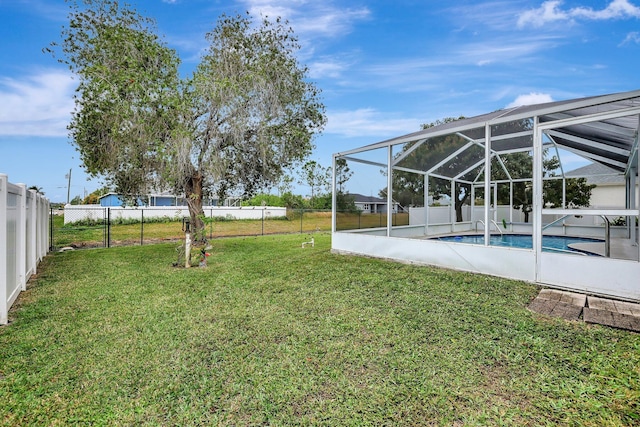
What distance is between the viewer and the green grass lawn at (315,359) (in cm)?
199

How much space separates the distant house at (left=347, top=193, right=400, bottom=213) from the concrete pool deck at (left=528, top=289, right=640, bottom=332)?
4415 mm

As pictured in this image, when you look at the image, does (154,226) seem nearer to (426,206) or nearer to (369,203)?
(369,203)

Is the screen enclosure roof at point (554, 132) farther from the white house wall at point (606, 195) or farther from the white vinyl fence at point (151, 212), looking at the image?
the white vinyl fence at point (151, 212)

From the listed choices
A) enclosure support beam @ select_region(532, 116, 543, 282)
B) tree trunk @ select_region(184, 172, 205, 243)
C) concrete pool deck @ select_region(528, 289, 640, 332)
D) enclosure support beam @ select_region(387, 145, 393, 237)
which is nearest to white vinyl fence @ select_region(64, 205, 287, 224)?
tree trunk @ select_region(184, 172, 205, 243)

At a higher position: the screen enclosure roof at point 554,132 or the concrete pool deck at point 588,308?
the screen enclosure roof at point 554,132

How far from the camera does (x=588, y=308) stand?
11.7 feet

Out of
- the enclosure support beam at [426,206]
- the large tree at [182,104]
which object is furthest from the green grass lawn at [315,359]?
the enclosure support beam at [426,206]

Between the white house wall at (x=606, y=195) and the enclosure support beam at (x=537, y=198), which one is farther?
the white house wall at (x=606, y=195)

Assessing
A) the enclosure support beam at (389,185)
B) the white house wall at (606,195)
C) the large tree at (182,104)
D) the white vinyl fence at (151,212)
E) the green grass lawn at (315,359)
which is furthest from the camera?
the white vinyl fence at (151,212)

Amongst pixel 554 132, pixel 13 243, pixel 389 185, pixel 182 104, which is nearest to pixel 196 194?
pixel 182 104

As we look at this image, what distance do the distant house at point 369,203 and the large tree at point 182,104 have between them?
224cm

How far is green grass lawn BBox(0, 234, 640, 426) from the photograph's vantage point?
1988mm

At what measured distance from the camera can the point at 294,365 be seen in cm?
255

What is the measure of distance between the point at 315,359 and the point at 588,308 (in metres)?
3.13
